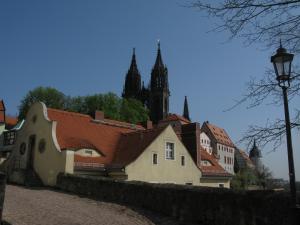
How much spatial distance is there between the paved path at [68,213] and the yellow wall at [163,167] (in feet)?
29.6

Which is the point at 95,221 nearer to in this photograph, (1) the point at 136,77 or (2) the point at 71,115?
(2) the point at 71,115

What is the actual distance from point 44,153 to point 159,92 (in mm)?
84419

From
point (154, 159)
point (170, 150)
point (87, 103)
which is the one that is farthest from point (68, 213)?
point (87, 103)

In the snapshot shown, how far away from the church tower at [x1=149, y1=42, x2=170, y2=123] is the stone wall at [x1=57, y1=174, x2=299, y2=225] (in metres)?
87.6

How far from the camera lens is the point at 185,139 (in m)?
38.5

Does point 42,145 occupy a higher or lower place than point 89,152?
higher

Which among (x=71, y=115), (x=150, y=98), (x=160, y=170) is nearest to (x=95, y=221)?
(x=160, y=170)

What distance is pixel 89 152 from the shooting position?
29641mm

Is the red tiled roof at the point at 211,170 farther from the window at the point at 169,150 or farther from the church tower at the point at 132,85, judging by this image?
the church tower at the point at 132,85

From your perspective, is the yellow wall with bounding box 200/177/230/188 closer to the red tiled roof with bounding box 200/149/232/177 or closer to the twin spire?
the red tiled roof with bounding box 200/149/232/177

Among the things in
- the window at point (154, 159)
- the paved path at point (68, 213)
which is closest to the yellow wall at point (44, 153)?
the paved path at point (68, 213)

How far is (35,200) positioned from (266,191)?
441 inches

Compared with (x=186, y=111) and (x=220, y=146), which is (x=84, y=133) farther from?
(x=186, y=111)

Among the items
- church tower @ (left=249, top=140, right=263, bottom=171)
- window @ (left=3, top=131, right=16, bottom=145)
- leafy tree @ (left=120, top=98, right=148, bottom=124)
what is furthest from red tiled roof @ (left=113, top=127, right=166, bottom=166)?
leafy tree @ (left=120, top=98, right=148, bottom=124)
